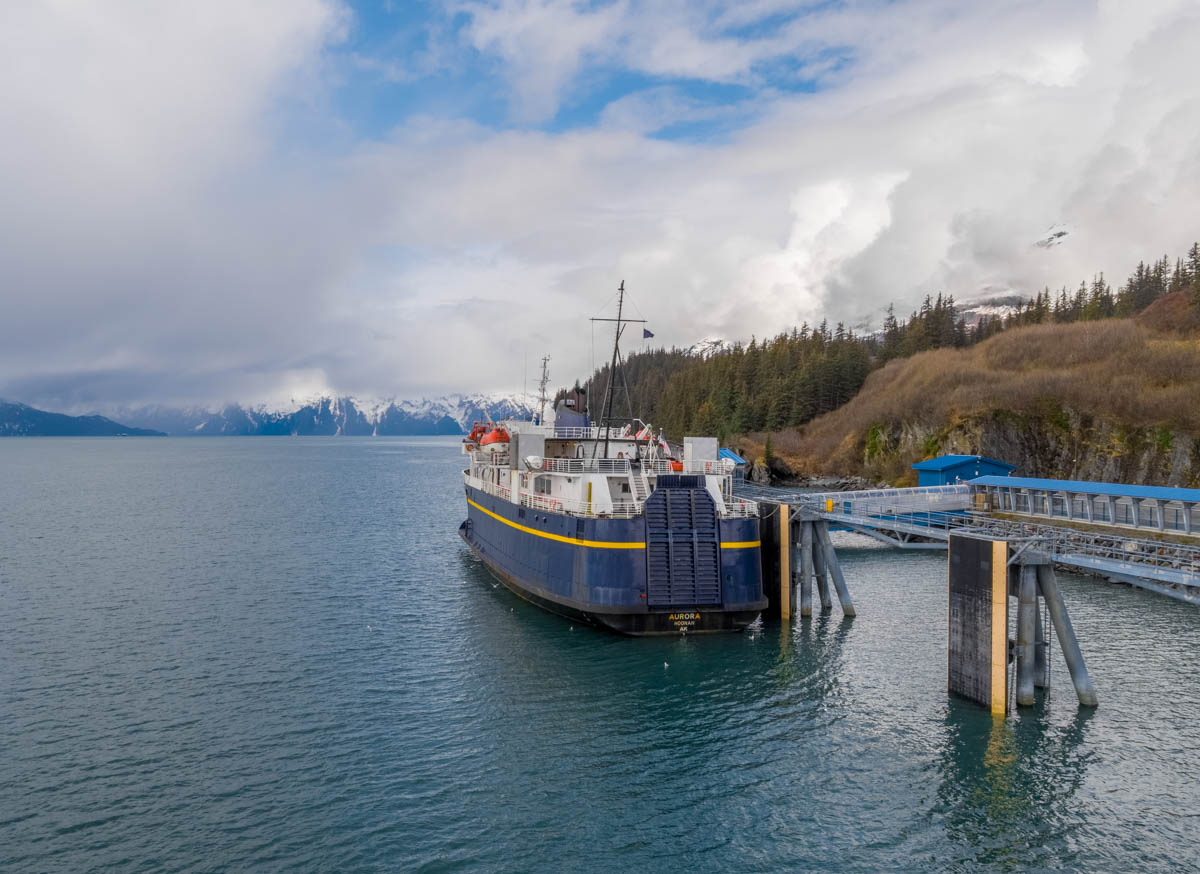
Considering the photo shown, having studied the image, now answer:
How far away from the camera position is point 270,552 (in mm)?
54531

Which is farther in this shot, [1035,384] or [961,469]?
[1035,384]

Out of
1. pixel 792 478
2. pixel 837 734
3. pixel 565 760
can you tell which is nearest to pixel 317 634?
pixel 565 760

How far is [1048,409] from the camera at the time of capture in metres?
69.9

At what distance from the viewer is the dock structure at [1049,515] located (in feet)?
85.3

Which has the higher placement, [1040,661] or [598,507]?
[598,507]

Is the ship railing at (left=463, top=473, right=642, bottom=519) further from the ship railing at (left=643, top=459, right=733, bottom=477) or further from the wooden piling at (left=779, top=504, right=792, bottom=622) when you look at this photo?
the wooden piling at (left=779, top=504, right=792, bottom=622)

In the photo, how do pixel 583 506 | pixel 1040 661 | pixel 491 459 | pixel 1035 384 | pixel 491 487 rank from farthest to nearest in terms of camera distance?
1. pixel 1035 384
2. pixel 491 459
3. pixel 491 487
4. pixel 583 506
5. pixel 1040 661

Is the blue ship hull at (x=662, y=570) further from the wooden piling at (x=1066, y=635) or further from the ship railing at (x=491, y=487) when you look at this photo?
the wooden piling at (x=1066, y=635)

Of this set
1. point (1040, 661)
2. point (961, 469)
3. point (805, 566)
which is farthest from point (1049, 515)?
point (1040, 661)

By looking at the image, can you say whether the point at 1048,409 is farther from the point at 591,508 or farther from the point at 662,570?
the point at 591,508

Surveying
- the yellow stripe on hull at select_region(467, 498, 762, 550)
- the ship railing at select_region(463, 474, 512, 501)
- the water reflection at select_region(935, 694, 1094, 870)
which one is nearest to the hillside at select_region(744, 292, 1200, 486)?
the yellow stripe on hull at select_region(467, 498, 762, 550)

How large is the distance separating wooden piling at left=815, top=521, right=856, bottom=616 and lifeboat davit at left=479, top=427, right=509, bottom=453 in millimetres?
20873

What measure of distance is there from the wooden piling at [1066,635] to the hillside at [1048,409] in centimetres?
4265

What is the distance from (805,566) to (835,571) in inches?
61.5
